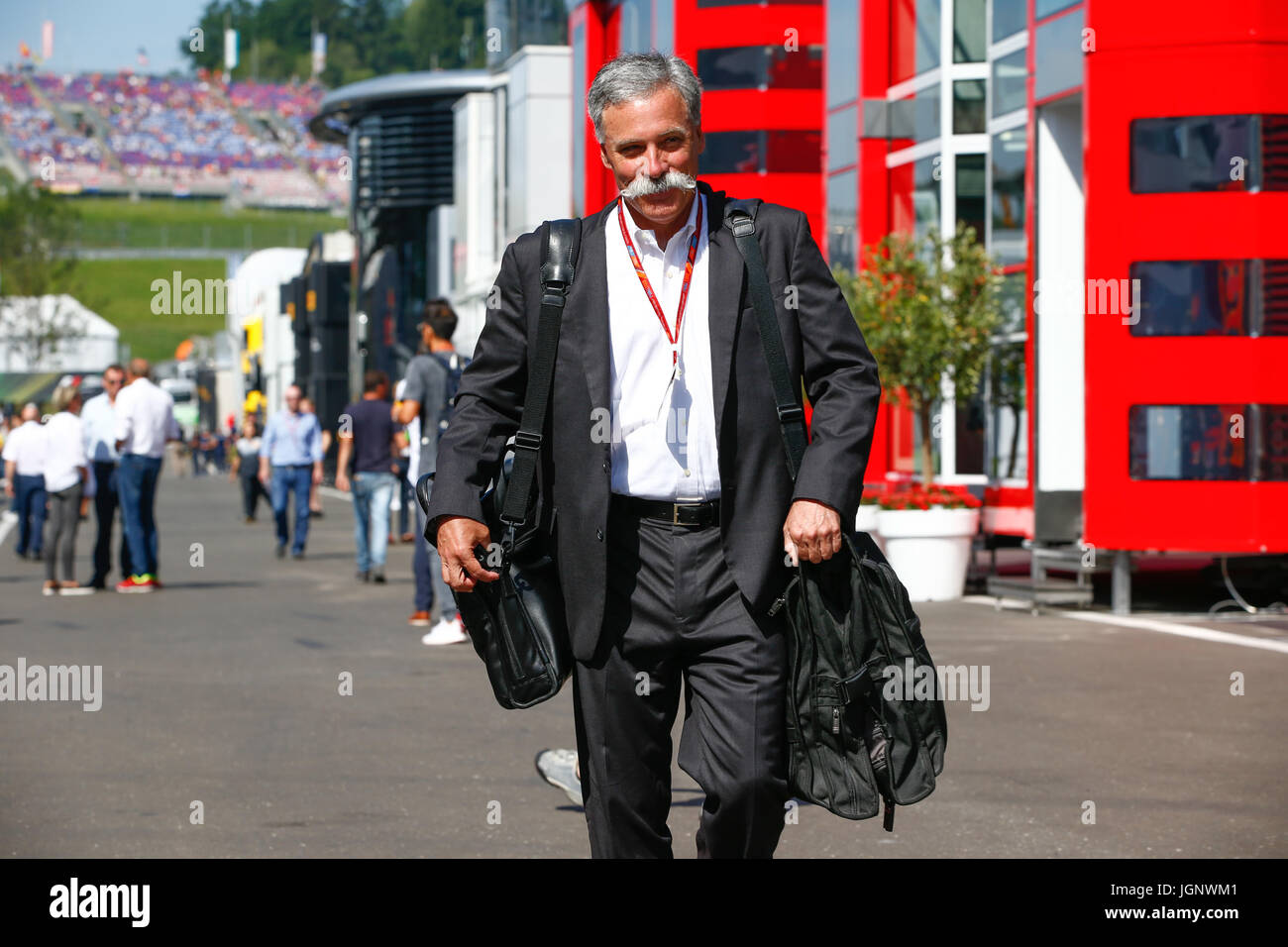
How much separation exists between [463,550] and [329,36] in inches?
7096

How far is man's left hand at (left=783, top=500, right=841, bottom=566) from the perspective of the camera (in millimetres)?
4141

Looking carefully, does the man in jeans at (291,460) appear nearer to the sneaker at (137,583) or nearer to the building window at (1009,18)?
the sneaker at (137,583)

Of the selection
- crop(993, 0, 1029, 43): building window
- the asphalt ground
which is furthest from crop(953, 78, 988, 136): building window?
the asphalt ground

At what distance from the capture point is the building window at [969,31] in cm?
1973

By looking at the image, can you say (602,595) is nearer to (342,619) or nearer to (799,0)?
(342,619)

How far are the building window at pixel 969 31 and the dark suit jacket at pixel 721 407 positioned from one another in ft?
52.3

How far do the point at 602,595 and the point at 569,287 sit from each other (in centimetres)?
64

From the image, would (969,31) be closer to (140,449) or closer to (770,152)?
(140,449)

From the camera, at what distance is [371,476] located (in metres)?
18.1

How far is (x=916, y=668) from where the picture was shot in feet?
13.7

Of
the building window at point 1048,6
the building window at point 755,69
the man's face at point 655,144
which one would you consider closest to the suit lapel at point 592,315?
the man's face at point 655,144

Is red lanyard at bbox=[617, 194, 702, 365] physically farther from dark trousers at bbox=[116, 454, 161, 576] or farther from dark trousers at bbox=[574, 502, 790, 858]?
dark trousers at bbox=[116, 454, 161, 576]

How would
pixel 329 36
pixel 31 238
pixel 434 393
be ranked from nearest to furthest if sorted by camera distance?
pixel 434 393
pixel 31 238
pixel 329 36

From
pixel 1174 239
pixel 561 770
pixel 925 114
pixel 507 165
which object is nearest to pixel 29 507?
pixel 925 114
